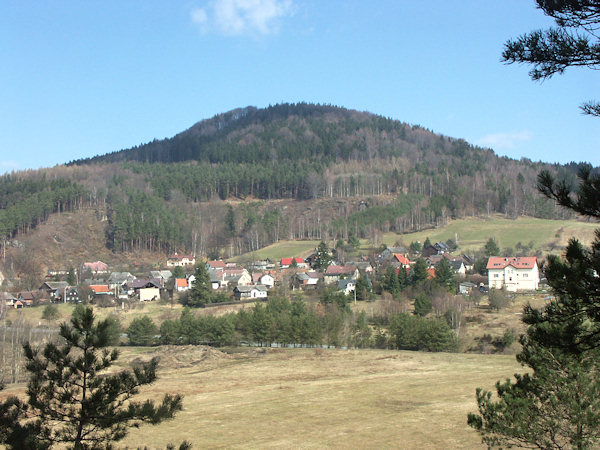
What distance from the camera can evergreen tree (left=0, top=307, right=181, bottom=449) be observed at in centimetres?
1251

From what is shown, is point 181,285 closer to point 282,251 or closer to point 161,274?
point 161,274

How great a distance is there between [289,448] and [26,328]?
4037 cm

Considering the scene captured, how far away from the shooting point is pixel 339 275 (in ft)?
292

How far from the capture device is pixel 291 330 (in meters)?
58.3

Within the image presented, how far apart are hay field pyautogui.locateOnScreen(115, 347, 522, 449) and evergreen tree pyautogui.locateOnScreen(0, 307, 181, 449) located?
1233 centimetres

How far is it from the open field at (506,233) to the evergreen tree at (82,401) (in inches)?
3739

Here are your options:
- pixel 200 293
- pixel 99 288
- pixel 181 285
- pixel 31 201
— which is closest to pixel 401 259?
pixel 200 293

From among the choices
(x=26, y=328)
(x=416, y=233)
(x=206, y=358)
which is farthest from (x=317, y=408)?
(x=416, y=233)

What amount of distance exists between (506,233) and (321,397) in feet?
308

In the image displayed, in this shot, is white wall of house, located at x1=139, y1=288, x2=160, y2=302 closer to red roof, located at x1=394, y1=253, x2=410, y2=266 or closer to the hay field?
the hay field

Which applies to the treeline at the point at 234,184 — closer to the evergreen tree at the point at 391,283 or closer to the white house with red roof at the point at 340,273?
the white house with red roof at the point at 340,273

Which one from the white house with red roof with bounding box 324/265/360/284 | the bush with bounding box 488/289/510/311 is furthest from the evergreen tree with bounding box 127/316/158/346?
the bush with bounding box 488/289/510/311

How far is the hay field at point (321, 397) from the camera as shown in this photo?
25173mm

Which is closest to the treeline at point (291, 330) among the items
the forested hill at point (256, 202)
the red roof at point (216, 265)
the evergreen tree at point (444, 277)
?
the evergreen tree at point (444, 277)
